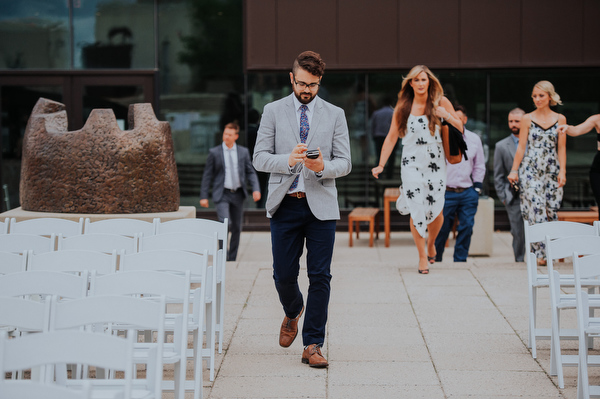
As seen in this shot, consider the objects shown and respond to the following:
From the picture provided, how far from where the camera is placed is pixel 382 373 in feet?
18.2

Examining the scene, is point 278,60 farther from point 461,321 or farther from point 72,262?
point 72,262

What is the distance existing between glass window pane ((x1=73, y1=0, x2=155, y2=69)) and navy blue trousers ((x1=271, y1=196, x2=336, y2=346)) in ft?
32.6

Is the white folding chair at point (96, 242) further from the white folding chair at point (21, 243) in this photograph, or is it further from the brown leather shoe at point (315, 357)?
the brown leather shoe at point (315, 357)

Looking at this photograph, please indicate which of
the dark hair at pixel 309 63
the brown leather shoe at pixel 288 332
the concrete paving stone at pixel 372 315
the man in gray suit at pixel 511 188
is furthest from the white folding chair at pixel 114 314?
the man in gray suit at pixel 511 188

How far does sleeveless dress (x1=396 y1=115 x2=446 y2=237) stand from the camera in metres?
8.94

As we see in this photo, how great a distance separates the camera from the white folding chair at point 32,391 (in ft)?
9.17

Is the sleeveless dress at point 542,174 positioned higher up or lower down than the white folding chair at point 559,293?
higher up

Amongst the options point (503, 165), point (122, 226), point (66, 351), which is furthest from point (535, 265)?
point (503, 165)

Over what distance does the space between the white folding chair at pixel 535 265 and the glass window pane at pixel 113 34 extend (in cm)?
1018

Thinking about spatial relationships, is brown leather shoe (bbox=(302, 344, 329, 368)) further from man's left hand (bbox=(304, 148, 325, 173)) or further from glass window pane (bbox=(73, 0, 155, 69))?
glass window pane (bbox=(73, 0, 155, 69))

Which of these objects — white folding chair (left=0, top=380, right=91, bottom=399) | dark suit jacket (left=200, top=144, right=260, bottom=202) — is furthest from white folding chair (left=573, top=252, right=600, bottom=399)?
dark suit jacket (left=200, top=144, right=260, bottom=202)

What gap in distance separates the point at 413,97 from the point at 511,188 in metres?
2.34

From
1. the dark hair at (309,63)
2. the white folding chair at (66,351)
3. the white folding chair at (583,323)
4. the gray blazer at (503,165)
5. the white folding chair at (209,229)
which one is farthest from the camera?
the gray blazer at (503,165)

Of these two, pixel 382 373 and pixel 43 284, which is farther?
pixel 382 373
